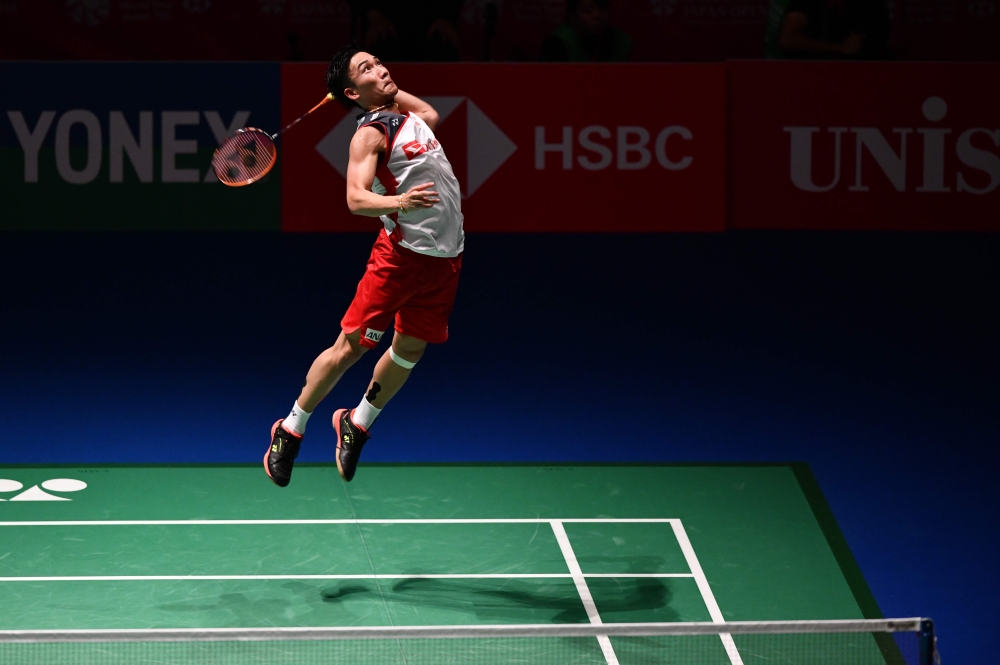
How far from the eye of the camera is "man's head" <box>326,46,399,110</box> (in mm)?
6098

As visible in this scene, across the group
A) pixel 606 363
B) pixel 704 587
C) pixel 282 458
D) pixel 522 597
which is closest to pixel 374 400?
pixel 282 458

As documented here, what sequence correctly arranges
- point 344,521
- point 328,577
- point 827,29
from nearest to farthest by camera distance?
point 328,577 < point 344,521 < point 827,29

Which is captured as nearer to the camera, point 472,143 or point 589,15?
point 472,143

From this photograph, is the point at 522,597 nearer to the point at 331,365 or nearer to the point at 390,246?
the point at 331,365

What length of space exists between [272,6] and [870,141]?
16.9ft

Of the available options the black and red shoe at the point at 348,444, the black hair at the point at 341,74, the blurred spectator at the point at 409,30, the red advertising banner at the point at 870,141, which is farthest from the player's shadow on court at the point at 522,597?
the blurred spectator at the point at 409,30

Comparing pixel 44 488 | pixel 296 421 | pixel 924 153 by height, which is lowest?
pixel 44 488

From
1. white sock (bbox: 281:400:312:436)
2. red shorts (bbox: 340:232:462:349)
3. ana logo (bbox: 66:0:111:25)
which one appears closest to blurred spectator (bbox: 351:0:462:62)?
ana logo (bbox: 66:0:111:25)

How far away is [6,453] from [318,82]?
4.29 meters

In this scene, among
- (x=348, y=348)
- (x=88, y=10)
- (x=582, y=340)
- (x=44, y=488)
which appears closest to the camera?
(x=348, y=348)

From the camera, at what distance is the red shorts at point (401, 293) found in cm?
614

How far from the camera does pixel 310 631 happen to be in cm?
356

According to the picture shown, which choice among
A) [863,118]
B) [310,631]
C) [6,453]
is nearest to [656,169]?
[863,118]

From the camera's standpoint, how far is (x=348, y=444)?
6367mm
